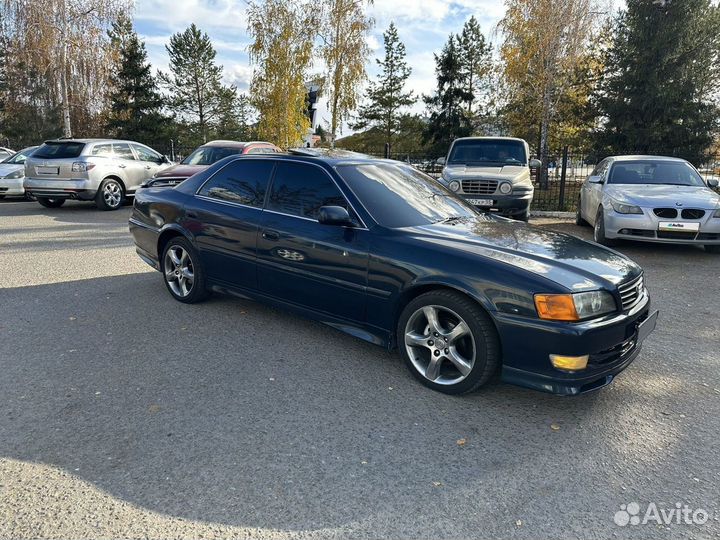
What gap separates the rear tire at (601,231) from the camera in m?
8.30

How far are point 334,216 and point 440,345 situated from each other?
1.22 metres

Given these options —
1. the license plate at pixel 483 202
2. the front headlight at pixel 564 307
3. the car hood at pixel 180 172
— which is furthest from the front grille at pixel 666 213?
the car hood at pixel 180 172

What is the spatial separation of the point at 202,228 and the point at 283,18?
20535mm

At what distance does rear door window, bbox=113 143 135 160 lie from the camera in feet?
42.0

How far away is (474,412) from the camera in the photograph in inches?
127

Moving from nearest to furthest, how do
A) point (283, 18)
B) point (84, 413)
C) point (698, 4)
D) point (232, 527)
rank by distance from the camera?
point (232, 527)
point (84, 413)
point (698, 4)
point (283, 18)

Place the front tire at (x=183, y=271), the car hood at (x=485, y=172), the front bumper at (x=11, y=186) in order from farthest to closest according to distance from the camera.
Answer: the front bumper at (x=11, y=186) < the car hood at (x=485, y=172) < the front tire at (x=183, y=271)

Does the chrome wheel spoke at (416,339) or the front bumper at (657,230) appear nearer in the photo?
the chrome wheel spoke at (416,339)

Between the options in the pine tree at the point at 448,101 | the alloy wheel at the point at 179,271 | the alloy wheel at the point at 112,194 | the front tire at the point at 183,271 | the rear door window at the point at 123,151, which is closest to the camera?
the front tire at the point at 183,271

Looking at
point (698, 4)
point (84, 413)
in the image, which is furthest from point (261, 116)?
point (84, 413)

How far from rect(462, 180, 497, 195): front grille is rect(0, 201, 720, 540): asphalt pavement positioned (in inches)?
216

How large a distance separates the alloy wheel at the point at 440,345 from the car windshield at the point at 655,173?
697cm

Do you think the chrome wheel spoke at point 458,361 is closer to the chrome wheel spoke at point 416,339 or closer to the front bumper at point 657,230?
the chrome wheel spoke at point 416,339

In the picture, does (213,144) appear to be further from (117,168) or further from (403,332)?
(403,332)
